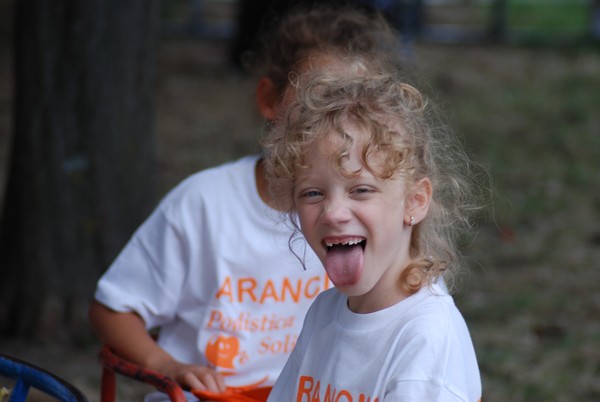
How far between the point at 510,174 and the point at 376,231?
5.33 m

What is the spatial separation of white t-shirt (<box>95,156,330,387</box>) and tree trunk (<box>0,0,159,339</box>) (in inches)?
75.6

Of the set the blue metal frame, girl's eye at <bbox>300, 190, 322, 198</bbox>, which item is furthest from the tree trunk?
girl's eye at <bbox>300, 190, 322, 198</bbox>

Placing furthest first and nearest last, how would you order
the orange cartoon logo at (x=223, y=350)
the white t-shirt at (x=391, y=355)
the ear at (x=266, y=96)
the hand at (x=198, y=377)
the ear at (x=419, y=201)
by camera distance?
the ear at (x=266, y=96), the orange cartoon logo at (x=223, y=350), the hand at (x=198, y=377), the ear at (x=419, y=201), the white t-shirt at (x=391, y=355)

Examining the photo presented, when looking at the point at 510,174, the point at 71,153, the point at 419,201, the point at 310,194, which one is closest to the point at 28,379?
the point at 310,194

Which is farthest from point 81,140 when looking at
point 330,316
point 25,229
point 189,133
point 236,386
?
point 189,133

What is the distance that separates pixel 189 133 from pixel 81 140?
383cm

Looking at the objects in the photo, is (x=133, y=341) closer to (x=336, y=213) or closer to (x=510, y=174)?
(x=336, y=213)

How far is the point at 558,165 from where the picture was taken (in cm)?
691

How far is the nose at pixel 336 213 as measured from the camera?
5.26 ft

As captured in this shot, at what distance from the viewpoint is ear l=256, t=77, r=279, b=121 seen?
90.4 inches

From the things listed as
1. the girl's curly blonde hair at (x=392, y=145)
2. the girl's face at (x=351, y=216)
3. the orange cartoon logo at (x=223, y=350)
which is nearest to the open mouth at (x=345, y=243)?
the girl's face at (x=351, y=216)

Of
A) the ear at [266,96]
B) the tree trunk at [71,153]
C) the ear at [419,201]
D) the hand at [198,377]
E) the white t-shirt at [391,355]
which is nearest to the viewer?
the white t-shirt at [391,355]

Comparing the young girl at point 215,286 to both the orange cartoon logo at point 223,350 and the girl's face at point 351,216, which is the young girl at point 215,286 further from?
the girl's face at point 351,216

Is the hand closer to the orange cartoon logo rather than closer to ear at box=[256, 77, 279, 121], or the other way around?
the orange cartoon logo
